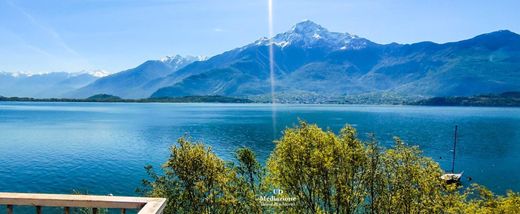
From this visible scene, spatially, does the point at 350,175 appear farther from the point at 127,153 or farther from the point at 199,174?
the point at 127,153

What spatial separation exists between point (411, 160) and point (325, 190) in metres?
7.15

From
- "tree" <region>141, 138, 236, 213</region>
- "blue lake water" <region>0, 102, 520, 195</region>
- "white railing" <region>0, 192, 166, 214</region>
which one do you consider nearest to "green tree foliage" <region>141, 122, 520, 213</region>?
"tree" <region>141, 138, 236, 213</region>

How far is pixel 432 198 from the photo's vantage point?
26.8 metres

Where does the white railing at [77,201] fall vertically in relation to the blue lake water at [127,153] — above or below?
above

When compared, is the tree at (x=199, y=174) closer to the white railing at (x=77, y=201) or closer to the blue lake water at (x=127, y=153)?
the white railing at (x=77, y=201)

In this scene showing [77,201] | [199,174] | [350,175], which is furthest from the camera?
[199,174]

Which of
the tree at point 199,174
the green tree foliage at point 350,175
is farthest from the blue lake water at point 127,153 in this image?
the green tree foliage at point 350,175

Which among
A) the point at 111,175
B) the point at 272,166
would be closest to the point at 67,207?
the point at 272,166

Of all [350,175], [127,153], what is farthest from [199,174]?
[127,153]

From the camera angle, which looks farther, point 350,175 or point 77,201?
point 350,175

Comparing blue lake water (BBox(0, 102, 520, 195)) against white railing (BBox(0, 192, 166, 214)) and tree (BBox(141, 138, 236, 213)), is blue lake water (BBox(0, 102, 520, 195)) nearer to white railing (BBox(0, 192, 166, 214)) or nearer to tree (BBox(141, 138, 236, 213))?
tree (BBox(141, 138, 236, 213))

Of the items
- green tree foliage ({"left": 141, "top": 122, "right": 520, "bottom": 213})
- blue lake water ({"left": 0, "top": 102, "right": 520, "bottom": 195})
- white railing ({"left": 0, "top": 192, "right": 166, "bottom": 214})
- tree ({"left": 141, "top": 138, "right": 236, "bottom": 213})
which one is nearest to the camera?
white railing ({"left": 0, "top": 192, "right": 166, "bottom": 214})

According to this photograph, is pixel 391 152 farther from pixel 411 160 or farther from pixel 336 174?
pixel 336 174

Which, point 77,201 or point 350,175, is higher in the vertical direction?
point 77,201
